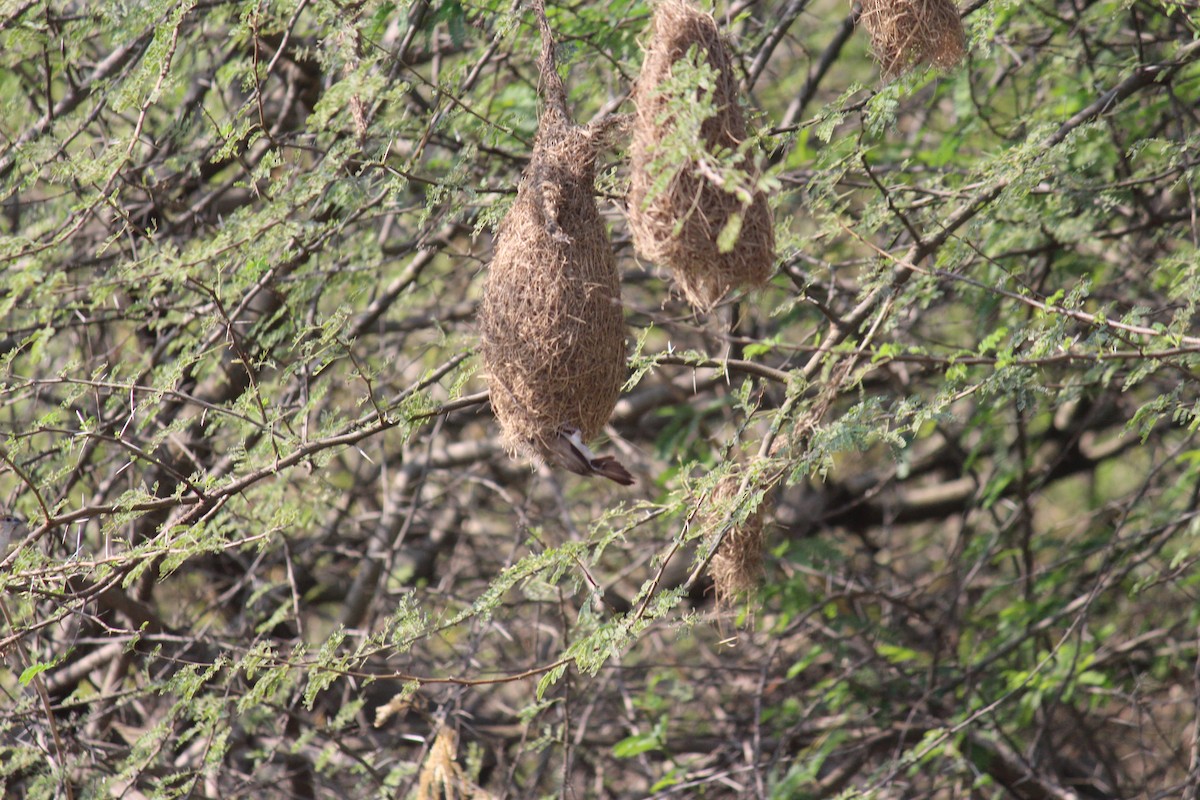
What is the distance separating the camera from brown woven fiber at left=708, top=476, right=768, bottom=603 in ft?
8.95

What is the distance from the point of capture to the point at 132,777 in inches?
127

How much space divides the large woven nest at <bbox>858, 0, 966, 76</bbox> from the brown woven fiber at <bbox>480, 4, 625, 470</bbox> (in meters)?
0.63

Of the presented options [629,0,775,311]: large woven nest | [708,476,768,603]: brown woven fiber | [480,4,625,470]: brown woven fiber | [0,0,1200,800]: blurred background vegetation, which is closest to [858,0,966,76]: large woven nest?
[0,0,1200,800]: blurred background vegetation

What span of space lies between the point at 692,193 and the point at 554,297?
39 cm

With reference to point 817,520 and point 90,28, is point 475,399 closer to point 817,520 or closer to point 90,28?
point 90,28

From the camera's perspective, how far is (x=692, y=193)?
1.94 m

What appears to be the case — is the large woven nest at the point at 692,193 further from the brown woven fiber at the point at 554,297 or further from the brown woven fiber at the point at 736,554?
the brown woven fiber at the point at 736,554

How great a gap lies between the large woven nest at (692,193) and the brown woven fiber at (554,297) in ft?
0.77

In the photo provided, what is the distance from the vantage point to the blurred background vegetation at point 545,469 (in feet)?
8.89

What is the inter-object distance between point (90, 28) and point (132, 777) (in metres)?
2.06

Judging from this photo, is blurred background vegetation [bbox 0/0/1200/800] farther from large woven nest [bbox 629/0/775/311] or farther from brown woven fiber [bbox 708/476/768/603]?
large woven nest [bbox 629/0/775/311]

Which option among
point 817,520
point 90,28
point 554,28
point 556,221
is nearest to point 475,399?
point 556,221

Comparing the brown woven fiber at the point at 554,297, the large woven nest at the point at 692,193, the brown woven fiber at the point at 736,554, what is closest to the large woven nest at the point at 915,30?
the large woven nest at the point at 692,193

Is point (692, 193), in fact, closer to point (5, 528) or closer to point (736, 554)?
point (736, 554)
